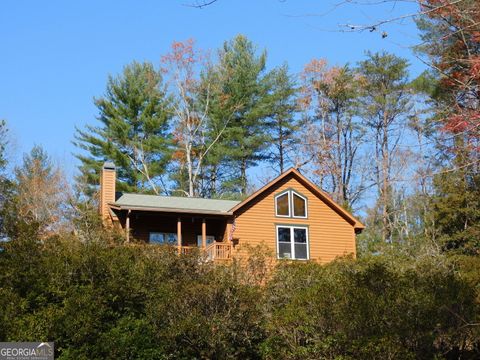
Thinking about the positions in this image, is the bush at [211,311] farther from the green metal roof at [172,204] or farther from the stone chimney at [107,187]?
the stone chimney at [107,187]

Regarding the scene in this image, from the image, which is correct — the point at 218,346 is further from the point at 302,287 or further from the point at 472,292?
the point at 472,292

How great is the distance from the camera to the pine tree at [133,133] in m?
31.3

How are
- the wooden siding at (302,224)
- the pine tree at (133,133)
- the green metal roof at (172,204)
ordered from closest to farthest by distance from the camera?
the green metal roof at (172,204), the wooden siding at (302,224), the pine tree at (133,133)

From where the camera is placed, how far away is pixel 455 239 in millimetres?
23734

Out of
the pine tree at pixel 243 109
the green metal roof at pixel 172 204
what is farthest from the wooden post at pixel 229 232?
the pine tree at pixel 243 109

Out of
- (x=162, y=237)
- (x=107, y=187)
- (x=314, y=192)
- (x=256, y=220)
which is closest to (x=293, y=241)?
(x=256, y=220)

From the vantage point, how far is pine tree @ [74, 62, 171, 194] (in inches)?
1232

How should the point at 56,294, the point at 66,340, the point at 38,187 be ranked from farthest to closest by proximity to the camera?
the point at 38,187, the point at 56,294, the point at 66,340

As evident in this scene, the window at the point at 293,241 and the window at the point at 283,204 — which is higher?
the window at the point at 283,204

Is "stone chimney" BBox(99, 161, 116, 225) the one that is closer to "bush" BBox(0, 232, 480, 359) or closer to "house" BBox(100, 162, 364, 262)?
"house" BBox(100, 162, 364, 262)

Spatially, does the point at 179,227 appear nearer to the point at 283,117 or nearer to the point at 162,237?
the point at 162,237

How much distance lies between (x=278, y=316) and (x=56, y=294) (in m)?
4.28

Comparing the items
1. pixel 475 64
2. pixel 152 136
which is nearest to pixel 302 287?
pixel 475 64

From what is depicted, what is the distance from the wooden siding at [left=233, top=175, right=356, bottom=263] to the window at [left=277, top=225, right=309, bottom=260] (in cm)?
16
